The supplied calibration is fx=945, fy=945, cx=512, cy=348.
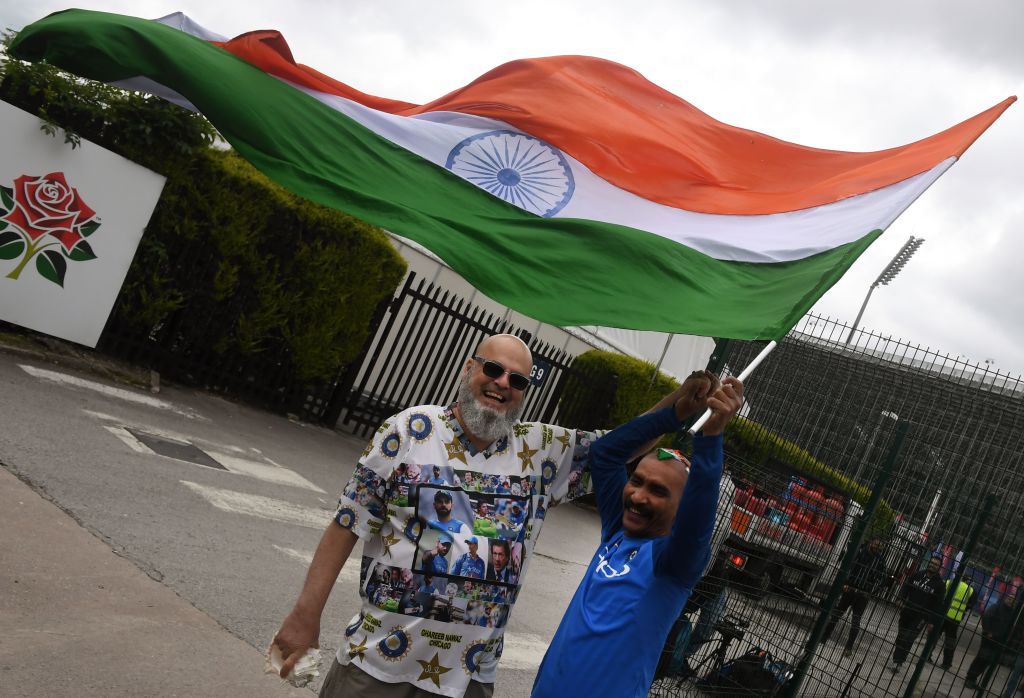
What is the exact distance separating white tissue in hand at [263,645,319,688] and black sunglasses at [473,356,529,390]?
1122mm

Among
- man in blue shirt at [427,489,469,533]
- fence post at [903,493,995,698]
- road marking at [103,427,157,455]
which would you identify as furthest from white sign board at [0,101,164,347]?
fence post at [903,493,995,698]

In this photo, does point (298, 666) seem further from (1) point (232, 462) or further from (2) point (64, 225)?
(2) point (64, 225)

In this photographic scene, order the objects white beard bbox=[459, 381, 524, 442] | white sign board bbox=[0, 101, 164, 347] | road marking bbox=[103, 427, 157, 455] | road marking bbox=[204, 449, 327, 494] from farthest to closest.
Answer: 1. white sign board bbox=[0, 101, 164, 347]
2. road marking bbox=[204, 449, 327, 494]
3. road marking bbox=[103, 427, 157, 455]
4. white beard bbox=[459, 381, 524, 442]

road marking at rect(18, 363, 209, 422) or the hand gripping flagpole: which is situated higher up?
the hand gripping flagpole

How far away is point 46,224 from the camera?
9.84 meters

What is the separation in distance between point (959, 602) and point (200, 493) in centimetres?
618

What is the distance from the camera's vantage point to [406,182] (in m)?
4.29

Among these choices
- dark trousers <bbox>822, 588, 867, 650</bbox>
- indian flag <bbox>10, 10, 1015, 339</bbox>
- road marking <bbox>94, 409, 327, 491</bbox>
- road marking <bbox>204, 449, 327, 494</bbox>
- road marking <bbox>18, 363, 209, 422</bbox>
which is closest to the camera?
indian flag <bbox>10, 10, 1015, 339</bbox>

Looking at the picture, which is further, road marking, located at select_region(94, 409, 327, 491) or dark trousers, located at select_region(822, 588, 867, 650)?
road marking, located at select_region(94, 409, 327, 491)

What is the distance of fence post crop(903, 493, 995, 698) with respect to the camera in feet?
24.3

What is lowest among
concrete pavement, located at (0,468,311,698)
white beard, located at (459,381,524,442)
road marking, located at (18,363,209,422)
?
concrete pavement, located at (0,468,311,698)

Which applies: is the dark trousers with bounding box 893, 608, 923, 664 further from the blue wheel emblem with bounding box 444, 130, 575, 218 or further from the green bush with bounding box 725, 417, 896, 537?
the blue wheel emblem with bounding box 444, 130, 575, 218

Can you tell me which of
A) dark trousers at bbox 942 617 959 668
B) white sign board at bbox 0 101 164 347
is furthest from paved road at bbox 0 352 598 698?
dark trousers at bbox 942 617 959 668

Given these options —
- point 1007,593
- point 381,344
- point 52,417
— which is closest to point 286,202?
point 381,344
